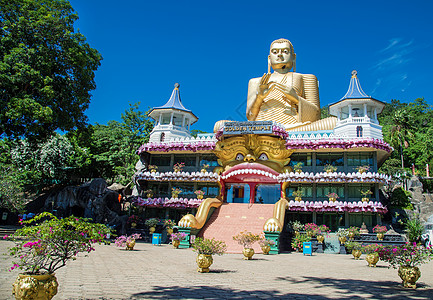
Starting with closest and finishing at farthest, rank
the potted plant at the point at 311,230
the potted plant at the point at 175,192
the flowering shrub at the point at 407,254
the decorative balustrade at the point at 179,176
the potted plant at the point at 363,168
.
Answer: the flowering shrub at the point at 407,254, the potted plant at the point at 311,230, the potted plant at the point at 363,168, the decorative balustrade at the point at 179,176, the potted plant at the point at 175,192

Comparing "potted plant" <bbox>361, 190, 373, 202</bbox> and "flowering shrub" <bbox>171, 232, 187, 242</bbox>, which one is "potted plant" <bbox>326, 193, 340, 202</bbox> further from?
"flowering shrub" <bbox>171, 232, 187, 242</bbox>

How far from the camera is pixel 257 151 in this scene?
3006cm

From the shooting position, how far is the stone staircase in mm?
23266

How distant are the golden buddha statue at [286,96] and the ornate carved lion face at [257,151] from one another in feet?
14.5

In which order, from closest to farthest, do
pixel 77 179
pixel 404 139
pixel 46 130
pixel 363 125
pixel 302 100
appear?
1. pixel 46 130
2. pixel 363 125
3. pixel 302 100
4. pixel 77 179
5. pixel 404 139

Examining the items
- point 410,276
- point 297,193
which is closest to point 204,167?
point 297,193

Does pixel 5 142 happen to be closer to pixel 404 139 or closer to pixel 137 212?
pixel 137 212

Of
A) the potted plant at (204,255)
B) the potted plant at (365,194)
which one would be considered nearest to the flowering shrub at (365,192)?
the potted plant at (365,194)

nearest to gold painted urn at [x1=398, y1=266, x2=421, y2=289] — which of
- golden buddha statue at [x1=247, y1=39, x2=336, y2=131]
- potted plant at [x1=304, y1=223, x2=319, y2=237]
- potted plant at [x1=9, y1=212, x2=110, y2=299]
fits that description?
potted plant at [x1=9, y1=212, x2=110, y2=299]

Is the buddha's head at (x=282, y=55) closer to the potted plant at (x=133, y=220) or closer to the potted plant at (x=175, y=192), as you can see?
the potted plant at (x=175, y=192)

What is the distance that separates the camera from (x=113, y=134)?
4028cm

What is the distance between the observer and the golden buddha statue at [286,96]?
34125 mm

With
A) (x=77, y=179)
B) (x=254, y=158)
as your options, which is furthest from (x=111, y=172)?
(x=254, y=158)

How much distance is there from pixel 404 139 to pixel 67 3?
4285cm
